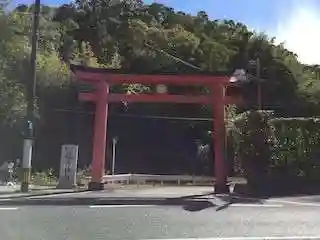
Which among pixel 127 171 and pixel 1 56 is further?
pixel 127 171

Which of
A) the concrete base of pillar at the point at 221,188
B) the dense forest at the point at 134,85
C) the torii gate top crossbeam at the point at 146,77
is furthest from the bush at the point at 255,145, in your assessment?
the dense forest at the point at 134,85

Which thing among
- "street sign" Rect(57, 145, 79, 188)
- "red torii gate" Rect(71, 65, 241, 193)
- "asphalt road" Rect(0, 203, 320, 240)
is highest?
"red torii gate" Rect(71, 65, 241, 193)

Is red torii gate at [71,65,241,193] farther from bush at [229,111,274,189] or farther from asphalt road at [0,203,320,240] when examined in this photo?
asphalt road at [0,203,320,240]

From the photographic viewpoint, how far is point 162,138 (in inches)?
1826

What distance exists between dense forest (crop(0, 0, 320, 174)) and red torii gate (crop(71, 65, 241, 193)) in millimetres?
8755

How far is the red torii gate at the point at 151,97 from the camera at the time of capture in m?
24.4

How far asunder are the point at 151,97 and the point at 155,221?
1142 cm

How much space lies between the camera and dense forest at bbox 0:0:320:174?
39.8 m

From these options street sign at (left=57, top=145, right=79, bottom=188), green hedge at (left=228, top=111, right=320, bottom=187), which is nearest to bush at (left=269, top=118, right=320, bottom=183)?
green hedge at (left=228, top=111, right=320, bottom=187)

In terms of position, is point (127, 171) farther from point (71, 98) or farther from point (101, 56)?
point (101, 56)

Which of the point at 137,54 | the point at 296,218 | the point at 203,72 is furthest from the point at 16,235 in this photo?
the point at 137,54

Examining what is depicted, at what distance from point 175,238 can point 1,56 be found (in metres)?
27.0

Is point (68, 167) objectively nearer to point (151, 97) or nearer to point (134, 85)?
point (151, 97)

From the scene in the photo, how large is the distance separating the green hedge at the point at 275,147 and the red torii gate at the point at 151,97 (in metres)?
0.91
